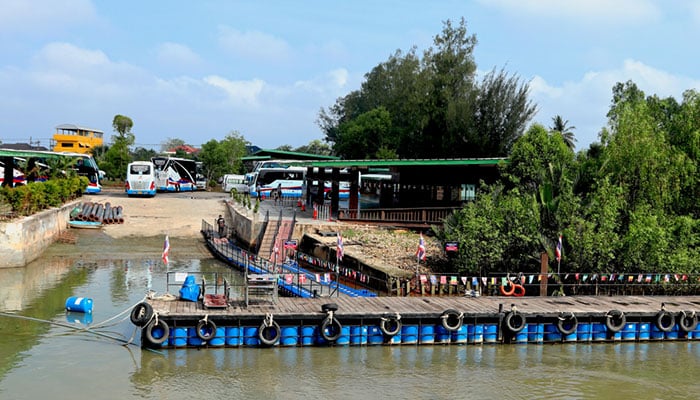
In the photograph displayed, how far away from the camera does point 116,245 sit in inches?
1716

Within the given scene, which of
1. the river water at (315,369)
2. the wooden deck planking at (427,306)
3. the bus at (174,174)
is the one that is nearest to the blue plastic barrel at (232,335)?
the river water at (315,369)

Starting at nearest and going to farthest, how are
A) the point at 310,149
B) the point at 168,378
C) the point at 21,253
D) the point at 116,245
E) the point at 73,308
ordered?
the point at 168,378
the point at 73,308
the point at 21,253
the point at 116,245
the point at 310,149

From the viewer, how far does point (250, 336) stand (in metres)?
22.6

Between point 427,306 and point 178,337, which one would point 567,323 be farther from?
point 178,337

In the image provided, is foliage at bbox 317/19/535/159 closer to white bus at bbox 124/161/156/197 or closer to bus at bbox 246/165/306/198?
bus at bbox 246/165/306/198

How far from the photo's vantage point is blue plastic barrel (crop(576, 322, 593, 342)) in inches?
993

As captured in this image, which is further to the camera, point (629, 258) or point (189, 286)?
point (629, 258)

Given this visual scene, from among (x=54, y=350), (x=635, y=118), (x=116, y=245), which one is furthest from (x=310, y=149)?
(x=54, y=350)

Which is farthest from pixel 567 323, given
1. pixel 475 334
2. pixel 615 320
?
pixel 475 334

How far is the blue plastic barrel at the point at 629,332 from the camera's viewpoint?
25.8 m

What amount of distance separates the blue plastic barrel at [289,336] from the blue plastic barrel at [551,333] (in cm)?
909

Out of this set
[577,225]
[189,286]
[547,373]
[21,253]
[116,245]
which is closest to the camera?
[547,373]

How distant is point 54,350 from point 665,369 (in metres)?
19.9

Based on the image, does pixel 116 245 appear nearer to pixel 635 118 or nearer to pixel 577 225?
pixel 577 225
